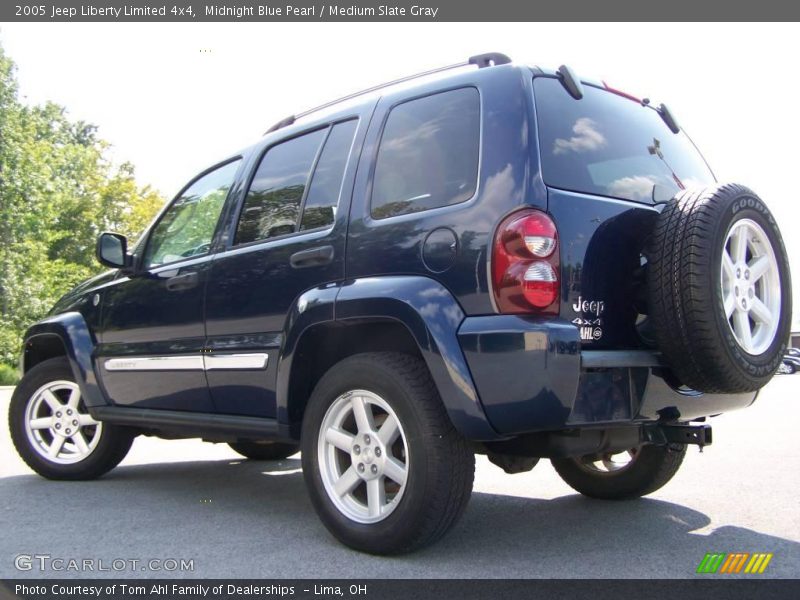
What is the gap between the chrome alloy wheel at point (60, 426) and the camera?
5234mm

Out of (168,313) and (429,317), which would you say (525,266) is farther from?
(168,313)

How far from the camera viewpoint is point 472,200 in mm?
3004

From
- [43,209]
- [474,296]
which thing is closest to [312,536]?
[474,296]

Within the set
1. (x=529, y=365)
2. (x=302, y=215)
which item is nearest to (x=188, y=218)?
(x=302, y=215)

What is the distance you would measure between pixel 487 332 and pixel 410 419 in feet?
1.60

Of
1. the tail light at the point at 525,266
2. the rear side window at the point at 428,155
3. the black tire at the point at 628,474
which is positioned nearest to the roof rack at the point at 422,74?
the rear side window at the point at 428,155

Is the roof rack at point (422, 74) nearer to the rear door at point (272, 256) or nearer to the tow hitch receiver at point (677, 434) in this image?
the rear door at point (272, 256)

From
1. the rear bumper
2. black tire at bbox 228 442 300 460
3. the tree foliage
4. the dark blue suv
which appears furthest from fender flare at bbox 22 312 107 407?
the tree foliage

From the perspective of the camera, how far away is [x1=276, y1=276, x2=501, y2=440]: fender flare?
9.40 ft

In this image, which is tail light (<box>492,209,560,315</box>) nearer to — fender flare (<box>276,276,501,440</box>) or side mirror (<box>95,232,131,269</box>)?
fender flare (<box>276,276,501,440</box>)

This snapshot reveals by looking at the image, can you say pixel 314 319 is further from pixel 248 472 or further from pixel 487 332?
pixel 248 472

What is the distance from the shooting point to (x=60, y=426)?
530cm

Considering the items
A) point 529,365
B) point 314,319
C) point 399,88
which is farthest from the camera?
point 399,88

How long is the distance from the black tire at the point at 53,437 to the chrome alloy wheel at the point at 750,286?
12.8 feet
